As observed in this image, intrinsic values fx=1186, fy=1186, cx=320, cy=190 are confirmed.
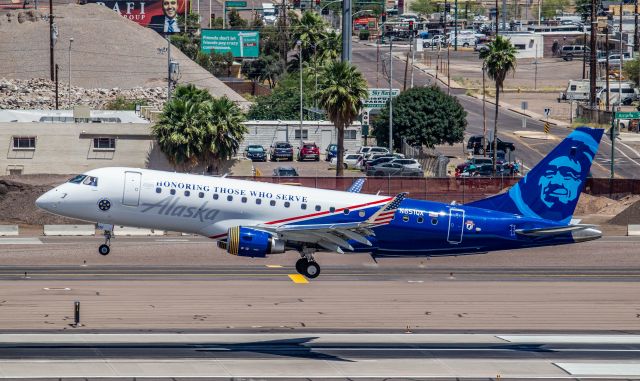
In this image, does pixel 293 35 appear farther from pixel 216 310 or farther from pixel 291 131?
pixel 216 310

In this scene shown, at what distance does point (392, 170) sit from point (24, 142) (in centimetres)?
3350

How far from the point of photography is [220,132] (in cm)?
10425

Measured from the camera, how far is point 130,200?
45.4 m

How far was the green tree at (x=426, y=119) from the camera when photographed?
128 meters

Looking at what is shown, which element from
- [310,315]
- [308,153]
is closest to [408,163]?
[308,153]

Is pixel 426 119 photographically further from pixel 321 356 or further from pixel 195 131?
pixel 321 356

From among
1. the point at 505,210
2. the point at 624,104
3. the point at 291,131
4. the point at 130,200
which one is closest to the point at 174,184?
the point at 130,200

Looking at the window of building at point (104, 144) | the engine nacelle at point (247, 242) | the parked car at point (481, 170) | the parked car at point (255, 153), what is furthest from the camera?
the parked car at point (255, 153)

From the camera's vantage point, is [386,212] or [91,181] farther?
[91,181]

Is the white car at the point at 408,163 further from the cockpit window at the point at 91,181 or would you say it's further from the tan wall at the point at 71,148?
the cockpit window at the point at 91,181

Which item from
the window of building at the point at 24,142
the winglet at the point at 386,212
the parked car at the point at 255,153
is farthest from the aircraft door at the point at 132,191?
the parked car at the point at 255,153

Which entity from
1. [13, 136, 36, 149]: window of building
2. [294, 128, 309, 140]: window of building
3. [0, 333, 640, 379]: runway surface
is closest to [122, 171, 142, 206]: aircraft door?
[0, 333, 640, 379]: runway surface

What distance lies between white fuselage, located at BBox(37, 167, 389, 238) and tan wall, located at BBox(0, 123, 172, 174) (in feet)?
197

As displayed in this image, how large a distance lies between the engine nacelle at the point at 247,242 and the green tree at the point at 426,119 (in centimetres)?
8342
